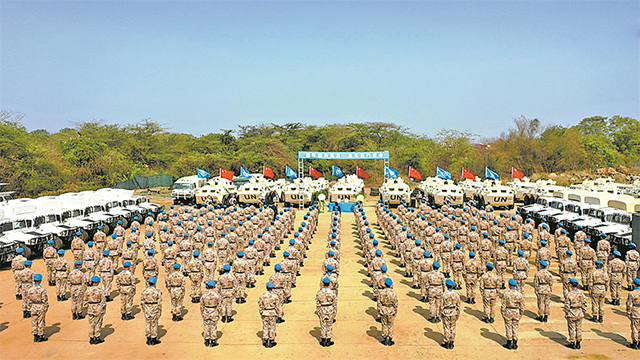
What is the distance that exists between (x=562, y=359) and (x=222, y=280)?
21.2 ft

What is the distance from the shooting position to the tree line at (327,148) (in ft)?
133

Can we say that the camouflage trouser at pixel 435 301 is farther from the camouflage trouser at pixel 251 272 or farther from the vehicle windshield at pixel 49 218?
the vehicle windshield at pixel 49 218

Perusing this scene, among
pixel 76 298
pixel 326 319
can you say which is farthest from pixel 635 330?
pixel 76 298

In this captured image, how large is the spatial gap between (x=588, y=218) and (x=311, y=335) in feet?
45.3

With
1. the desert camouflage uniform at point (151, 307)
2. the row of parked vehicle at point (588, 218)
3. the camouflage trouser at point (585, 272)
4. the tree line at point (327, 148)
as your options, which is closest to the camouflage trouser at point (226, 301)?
the desert camouflage uniform at point (151, 307)

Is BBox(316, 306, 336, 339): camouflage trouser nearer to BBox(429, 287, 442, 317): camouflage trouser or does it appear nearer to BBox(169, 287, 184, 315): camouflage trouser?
BBox(429, 287, 442, 317): camouflage trouser

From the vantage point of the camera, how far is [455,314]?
8000 millimetres

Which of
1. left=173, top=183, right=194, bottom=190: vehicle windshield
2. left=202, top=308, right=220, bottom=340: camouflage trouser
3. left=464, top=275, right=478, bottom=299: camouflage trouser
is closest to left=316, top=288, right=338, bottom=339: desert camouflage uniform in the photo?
left=202, top=308, right=220, bottom=340: camouflage trouser

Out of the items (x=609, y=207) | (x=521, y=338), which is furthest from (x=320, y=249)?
(x=609, y=207)

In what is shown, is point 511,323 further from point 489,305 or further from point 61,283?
point 61,283

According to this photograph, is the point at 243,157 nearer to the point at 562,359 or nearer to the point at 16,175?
the point at 16,175

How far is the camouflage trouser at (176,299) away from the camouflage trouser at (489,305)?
6470 millimetres

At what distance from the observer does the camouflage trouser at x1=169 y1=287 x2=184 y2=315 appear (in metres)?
9.53

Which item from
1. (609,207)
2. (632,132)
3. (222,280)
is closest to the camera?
(222,280)
